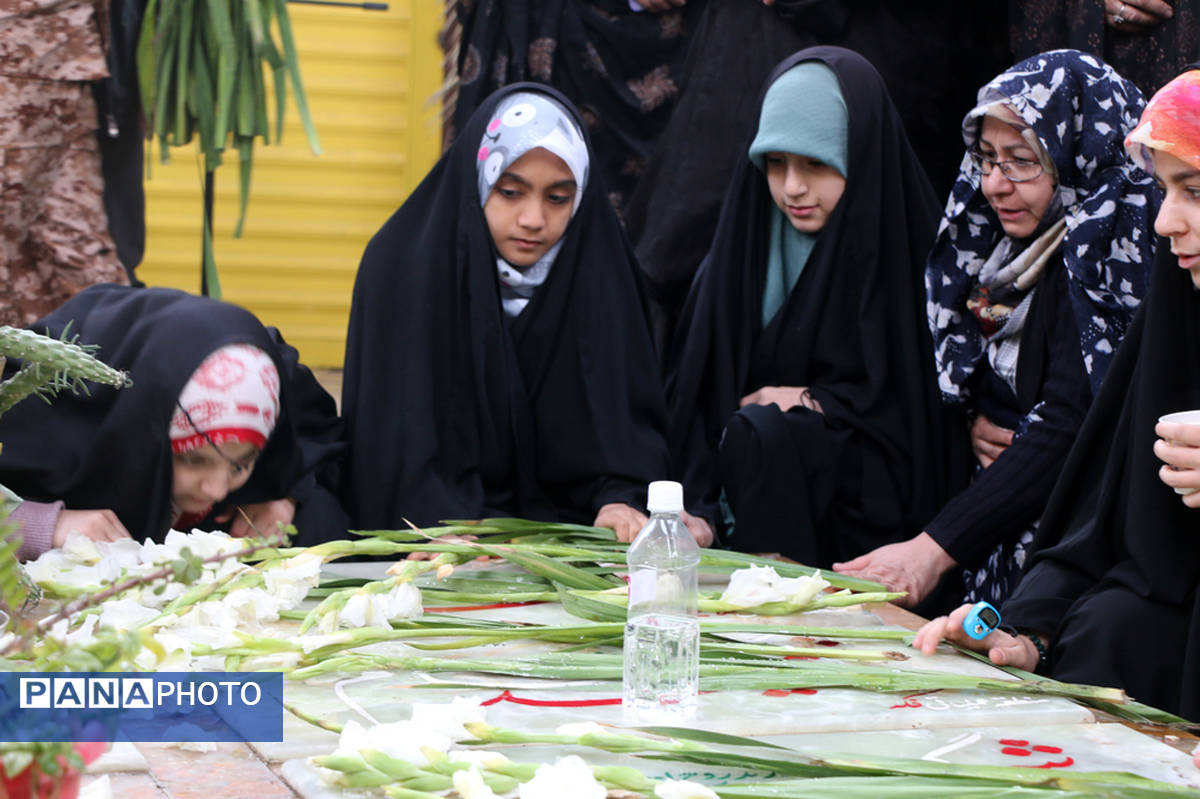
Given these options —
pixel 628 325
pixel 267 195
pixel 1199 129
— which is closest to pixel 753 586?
pixel 1199 129

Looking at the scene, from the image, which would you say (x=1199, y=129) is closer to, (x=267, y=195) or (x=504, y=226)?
(x=504, y=226)

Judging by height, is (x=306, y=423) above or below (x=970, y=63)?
below

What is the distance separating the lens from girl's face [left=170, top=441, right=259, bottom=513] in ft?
7.36

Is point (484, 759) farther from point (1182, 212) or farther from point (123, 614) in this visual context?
point (1182, 212)

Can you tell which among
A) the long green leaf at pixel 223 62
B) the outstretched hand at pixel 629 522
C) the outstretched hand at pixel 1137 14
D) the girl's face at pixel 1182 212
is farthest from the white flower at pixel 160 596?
the outstretched hand at pixel 1137 14

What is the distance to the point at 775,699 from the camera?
1.44 meters

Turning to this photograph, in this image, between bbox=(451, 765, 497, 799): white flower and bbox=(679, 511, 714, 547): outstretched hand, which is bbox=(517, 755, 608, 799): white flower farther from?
bbox=(679, 511, 714, 547): outstretched hand

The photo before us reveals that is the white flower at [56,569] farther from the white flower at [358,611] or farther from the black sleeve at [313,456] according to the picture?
the black sleeve at [313,456]

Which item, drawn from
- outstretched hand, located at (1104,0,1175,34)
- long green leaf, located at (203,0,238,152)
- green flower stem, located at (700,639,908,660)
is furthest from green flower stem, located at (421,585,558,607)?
outstretched hand, located at (1104,0,1175,34)

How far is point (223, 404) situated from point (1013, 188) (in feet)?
5.18

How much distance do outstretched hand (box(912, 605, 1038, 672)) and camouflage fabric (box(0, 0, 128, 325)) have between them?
2.18 metres

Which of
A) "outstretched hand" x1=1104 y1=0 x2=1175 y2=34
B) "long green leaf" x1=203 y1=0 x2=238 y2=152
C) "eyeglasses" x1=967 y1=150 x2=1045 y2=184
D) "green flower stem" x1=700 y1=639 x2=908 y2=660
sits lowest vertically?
"green flower stem" x1=700 y1=639 x2=908 y2=660

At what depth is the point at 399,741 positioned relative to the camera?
41.7 inches

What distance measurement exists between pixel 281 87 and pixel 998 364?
6.20ft
